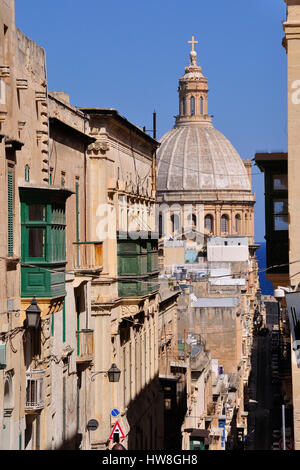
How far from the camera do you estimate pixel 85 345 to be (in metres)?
27.2

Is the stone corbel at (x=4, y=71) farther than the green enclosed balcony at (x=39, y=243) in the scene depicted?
No

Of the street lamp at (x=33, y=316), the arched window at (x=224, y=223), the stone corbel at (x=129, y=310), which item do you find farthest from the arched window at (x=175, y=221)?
the street lamp at (x=33, y=316)

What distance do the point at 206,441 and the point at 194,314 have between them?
2274 cm

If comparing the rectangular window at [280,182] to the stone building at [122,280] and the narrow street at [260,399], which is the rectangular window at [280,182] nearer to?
the stone building at [122,280]

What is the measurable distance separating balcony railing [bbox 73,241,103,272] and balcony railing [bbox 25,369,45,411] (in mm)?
5478

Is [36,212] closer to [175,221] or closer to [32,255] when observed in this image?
[32,255]

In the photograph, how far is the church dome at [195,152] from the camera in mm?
139125

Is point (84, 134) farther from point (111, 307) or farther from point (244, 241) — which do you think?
point (244, 241)

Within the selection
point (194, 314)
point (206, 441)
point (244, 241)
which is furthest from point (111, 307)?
point (244, 241)

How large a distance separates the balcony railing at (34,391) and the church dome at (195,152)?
387 ft

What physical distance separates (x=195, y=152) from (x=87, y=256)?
377ft

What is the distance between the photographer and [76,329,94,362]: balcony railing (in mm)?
26922

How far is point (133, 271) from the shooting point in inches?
1273

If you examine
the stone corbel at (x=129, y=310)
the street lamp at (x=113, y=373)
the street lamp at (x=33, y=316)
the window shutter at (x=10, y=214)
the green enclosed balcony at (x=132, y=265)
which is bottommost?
the street lamp at (x=113, y=373)
